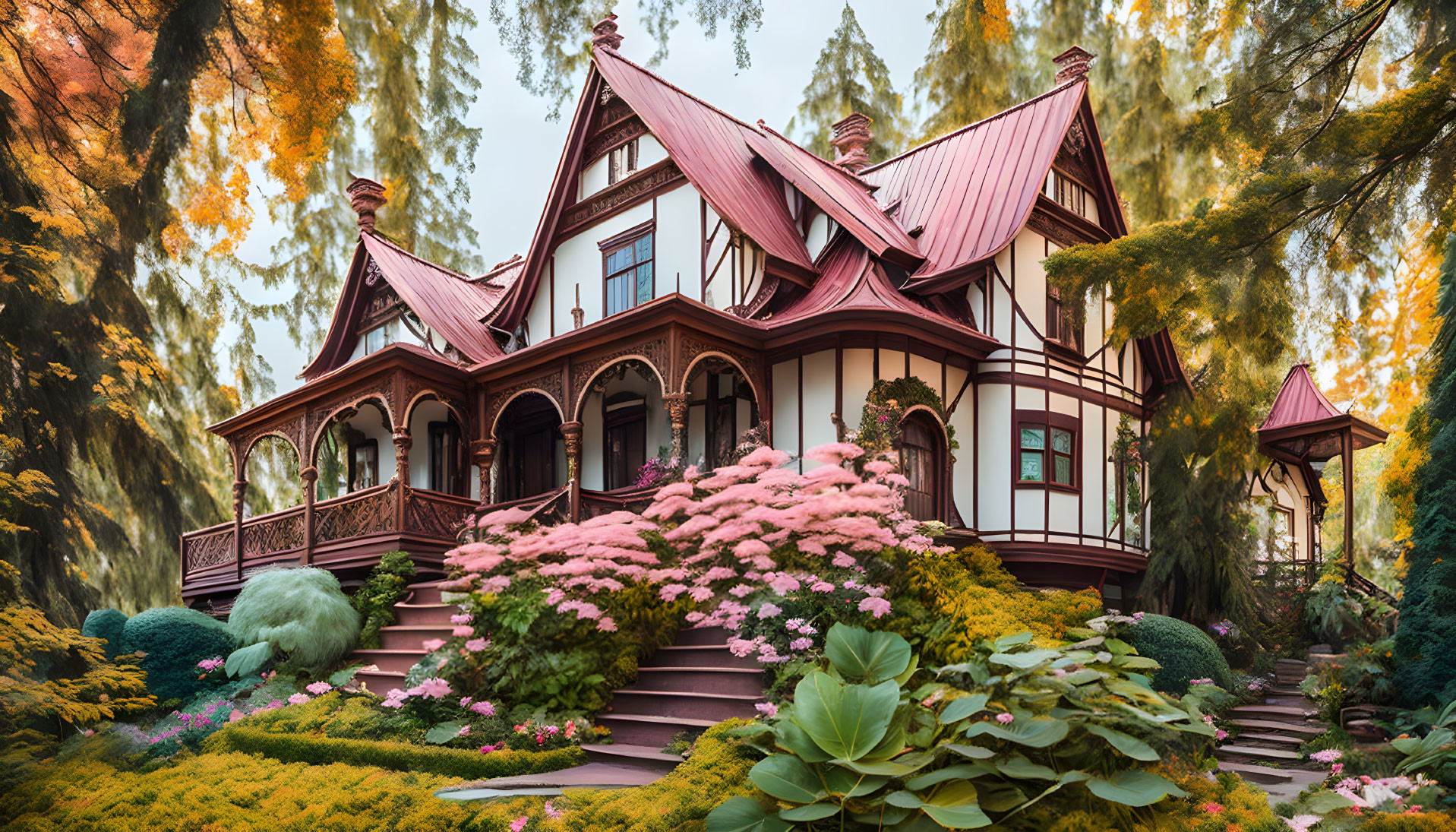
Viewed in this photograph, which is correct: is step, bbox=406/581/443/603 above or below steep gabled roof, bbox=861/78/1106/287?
below

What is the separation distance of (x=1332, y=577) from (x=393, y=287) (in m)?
17.0

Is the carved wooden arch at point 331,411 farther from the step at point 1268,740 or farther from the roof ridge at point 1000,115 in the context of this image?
the step at point 1268,740

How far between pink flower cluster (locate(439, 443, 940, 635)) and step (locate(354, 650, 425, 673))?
1020 millimetres

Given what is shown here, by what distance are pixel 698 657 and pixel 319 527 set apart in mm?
8858

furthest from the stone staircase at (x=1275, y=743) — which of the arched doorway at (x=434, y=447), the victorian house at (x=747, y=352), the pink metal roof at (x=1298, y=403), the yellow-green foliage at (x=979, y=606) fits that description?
the arched doorway at (x=434, y=447)

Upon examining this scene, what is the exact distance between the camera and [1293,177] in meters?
9.69

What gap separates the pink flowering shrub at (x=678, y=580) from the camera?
11.0m

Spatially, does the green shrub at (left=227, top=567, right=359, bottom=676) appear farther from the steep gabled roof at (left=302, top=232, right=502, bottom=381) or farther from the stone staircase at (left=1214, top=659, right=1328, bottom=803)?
the stone staircase at (left=1214, top=659, right=1328, bottom=803)

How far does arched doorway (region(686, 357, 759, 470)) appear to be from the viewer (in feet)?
55.1

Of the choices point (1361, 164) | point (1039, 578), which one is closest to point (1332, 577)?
point (1039, 578)

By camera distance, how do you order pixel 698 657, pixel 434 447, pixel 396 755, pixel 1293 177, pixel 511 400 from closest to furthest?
Result: pixel 1293 177
pixel 396 755
pixel 698 657
pixel 511 400
pixel 434 447

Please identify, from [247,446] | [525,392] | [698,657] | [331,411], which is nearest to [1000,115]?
[525,392]

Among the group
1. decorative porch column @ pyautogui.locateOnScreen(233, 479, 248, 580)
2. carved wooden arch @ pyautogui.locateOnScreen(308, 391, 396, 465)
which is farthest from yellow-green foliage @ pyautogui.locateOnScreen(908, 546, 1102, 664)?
decorative porch column @ pyautogui.locateOnScreen(233, 479, 248, 580)

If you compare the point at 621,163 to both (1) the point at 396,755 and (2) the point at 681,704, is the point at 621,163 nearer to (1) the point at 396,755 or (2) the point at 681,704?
(2) the point at 681,704
